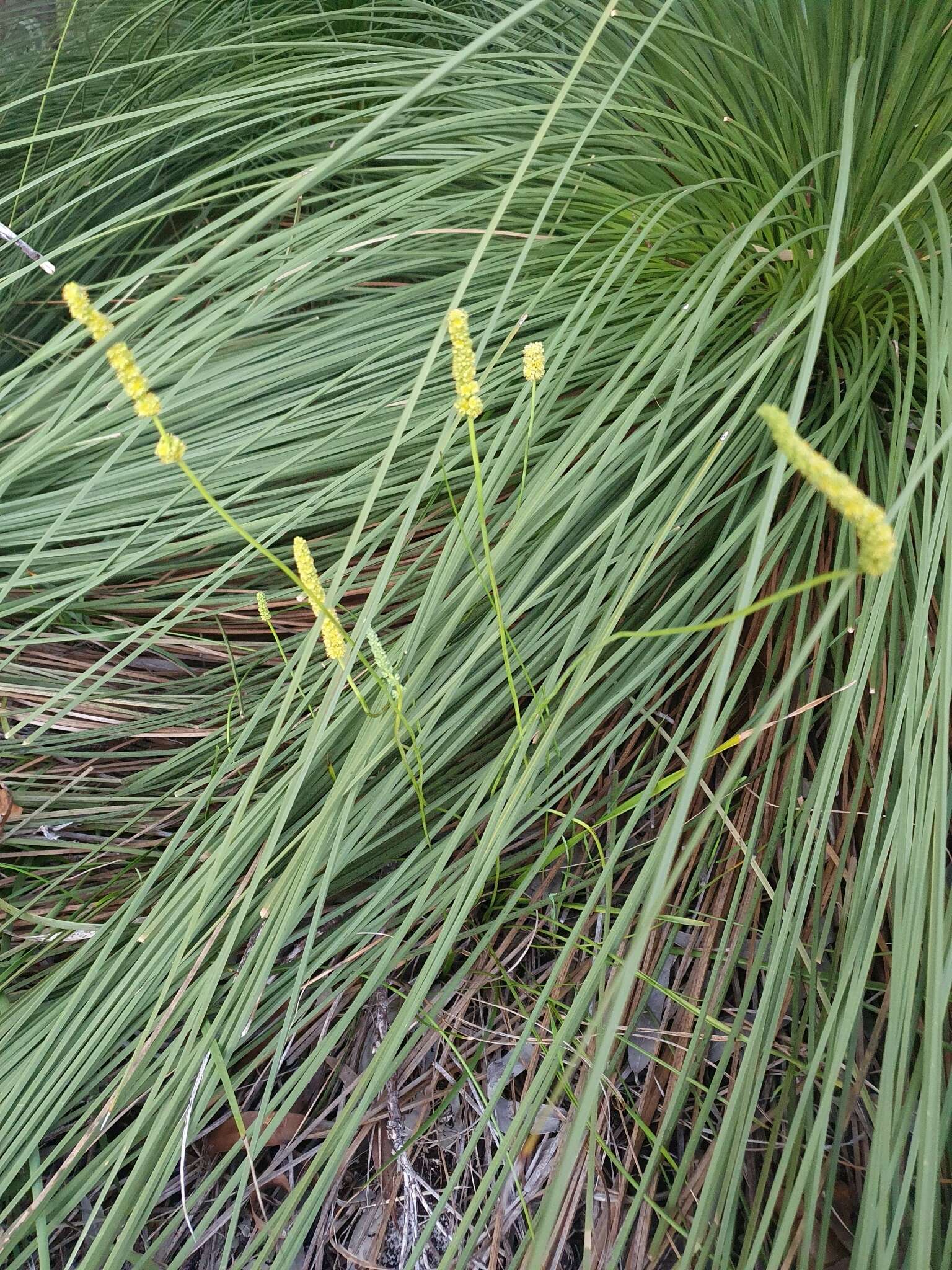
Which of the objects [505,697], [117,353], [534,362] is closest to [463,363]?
[534,362]

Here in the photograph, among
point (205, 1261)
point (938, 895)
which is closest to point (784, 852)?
point (938, 895)

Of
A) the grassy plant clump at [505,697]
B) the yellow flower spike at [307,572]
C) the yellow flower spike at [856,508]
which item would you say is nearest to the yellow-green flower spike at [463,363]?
the grassy plant clump at [505,697]

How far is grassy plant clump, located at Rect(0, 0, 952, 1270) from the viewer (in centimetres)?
70

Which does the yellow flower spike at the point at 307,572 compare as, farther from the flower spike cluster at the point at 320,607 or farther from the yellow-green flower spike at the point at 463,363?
the yellow-green flower spike at the point at 463,363

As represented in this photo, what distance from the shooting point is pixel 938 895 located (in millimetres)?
639

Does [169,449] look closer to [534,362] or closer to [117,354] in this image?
[117,354]

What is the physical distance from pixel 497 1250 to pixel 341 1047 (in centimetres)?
25

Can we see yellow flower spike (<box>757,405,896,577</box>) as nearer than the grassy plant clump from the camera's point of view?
Yes

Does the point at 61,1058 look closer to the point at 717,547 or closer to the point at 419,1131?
the point at 419,1131

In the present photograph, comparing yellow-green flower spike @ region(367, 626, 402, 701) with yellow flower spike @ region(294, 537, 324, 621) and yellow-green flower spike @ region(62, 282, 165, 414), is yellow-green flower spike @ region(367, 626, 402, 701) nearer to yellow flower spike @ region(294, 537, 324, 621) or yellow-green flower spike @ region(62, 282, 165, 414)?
yellow flower spike @ region(294, 537, 324, 621)

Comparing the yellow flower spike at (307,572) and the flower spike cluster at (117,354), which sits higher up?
the flower spike cluster at (117,354)

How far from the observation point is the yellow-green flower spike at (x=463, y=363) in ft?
1.84

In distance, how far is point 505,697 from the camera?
0.94 meters

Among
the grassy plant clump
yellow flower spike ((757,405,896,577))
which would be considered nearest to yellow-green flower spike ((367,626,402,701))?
the grassy plant clump
